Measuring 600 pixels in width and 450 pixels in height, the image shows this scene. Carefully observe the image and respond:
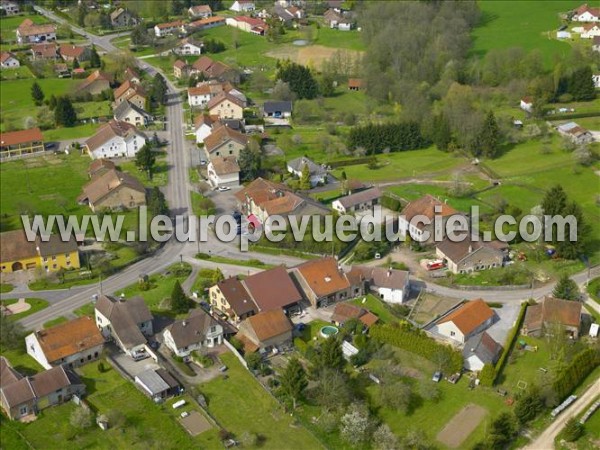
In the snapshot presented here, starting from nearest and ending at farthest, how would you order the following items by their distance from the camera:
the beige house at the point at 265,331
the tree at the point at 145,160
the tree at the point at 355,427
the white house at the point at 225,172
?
the tree at the point at 355,427 < the beige house at the point at 265,331 < the white house at the point at 225,172 < the tree at the point at 145,160

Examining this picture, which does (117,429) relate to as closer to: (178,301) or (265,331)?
(265,331)

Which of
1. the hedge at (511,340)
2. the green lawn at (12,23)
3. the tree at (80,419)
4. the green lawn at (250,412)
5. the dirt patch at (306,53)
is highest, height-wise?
the green lawn at (12,23)

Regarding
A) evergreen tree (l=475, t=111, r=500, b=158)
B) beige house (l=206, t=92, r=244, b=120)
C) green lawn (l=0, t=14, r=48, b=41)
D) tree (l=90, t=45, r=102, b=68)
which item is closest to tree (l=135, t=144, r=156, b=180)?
beige house (l=206, t=92, r=244, b=120)

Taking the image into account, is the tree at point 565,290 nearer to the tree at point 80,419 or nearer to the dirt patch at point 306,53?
the tree at point 80,419

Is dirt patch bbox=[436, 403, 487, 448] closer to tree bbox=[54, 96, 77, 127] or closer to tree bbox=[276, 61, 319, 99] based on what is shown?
tree bbox=[276, 61, 319, 99]

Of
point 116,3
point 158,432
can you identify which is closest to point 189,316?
point 158,432

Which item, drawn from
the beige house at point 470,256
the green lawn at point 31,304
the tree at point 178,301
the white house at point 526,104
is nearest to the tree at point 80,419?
the tree at point 178,301

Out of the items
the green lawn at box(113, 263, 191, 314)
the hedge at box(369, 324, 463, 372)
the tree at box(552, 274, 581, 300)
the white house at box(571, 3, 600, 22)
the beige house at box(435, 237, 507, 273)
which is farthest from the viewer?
the white house at box(571, 3, 600, 22)
